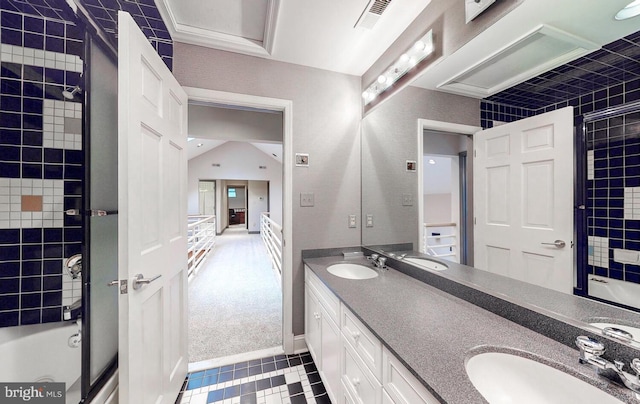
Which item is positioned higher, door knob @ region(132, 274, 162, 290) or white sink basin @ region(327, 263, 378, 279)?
door knob @ region(132, 274, 162, 290)

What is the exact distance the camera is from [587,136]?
0.72 metres

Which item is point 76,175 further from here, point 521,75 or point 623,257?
point 623,257

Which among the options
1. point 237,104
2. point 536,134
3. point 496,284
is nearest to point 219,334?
point 237,104

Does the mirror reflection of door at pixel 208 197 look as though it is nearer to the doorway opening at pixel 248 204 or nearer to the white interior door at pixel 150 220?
the doorway opening at pixel 248 204

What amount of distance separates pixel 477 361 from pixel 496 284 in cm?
44

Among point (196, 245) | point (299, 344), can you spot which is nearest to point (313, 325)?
point (299, 344)

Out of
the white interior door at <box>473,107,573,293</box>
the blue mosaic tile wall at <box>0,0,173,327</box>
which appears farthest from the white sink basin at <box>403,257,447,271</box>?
the blue mosaic tile wall at <box>0,0,173,327</box>

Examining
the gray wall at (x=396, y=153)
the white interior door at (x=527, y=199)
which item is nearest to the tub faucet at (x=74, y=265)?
the gray wall at (x=396, y=153)

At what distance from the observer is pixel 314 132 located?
6.66 feet

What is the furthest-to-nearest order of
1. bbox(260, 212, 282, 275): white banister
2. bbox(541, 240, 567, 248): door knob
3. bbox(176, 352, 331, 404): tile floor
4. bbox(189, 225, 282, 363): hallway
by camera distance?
bbox(260, 212, 282, 275): white banister
bbox(189, 225, 282, 363): hallway
bbox(176, 352, 331, 404): tile floor
bbox(541, 240, 567, 248): door knob

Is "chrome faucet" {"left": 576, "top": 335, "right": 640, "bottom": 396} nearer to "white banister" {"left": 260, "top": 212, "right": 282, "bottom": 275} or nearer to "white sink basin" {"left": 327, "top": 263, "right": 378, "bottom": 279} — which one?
"white sink basin" {"left": 327, "top": 263, "right": 378, "bottom": 279}

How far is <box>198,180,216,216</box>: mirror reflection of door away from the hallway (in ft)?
14.6

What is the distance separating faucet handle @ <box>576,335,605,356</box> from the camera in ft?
2.04

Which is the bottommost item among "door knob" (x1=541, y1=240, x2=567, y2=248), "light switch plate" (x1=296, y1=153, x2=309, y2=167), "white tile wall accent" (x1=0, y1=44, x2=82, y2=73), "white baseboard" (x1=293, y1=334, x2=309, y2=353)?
"white baseboard" (x1=293, y1=334, x2=309, y2=353)
